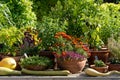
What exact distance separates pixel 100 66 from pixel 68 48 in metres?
0.52

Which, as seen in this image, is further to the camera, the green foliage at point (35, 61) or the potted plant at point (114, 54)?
the potted plant at point (114, 54)

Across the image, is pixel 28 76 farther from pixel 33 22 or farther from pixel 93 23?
pixel 33 22

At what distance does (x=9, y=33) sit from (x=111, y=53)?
1553 mm

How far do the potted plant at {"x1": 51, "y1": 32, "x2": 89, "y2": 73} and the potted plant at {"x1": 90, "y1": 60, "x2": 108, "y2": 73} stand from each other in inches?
6.6

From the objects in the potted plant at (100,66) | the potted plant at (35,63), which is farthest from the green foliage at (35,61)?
the potted plant at (100,66)

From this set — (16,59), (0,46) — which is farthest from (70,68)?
(0,46)

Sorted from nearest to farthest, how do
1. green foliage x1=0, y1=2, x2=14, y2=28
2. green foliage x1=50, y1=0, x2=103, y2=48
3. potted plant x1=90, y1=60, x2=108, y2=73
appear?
1. potted plant x1=90, y1=60, x2=108, y2=73
2. green foliage x1=50, y1=0, x2=103, y2=48
3. green foliage x1=0, y1=2, x2=14, y2=28

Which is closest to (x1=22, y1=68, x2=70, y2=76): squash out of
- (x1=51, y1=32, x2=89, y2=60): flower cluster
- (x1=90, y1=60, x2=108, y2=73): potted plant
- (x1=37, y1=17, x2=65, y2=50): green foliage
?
(x1=51, y1=32, x2=89, y2=60): flower cluster

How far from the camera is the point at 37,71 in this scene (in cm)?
476

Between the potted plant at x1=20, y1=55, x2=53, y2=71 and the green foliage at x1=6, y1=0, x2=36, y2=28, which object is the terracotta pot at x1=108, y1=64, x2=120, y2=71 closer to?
the potted plant at x1=20, y1=55, x2=53, y2=71

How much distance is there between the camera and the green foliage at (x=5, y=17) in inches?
239

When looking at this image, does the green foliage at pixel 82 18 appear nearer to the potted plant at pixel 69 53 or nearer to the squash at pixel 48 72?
the potted plant at pixel 69 53

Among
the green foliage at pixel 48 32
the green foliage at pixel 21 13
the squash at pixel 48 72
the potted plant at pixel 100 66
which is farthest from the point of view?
the green foliage at pixel 21 13

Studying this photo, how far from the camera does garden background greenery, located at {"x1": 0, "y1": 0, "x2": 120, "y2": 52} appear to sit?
17.1ft
